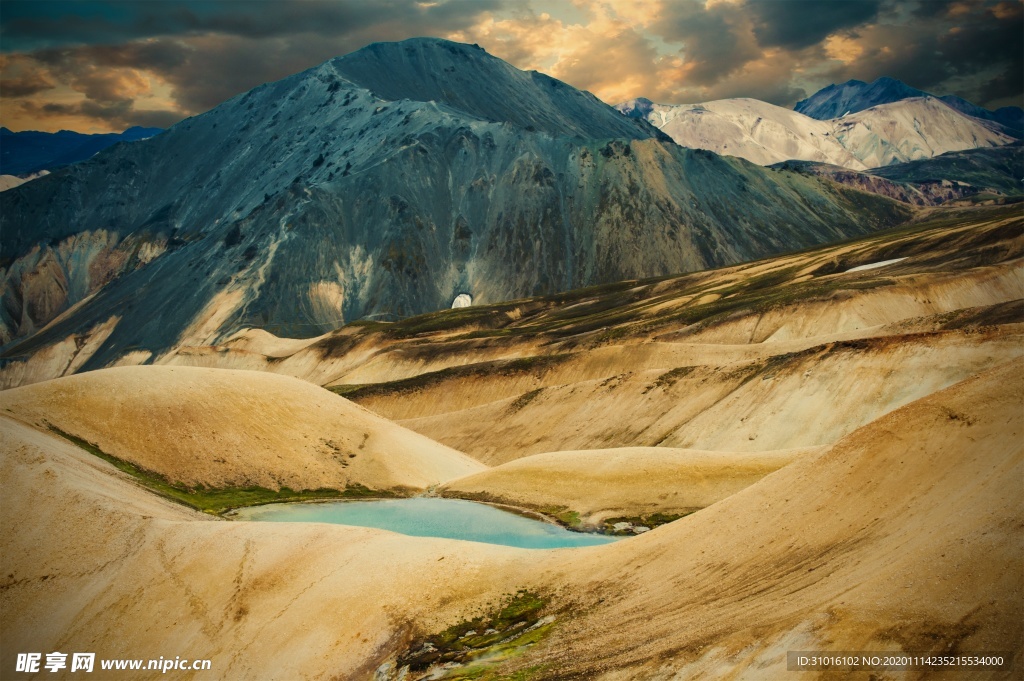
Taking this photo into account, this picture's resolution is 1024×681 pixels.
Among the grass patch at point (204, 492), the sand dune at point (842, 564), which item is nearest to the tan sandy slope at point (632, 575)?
the sand dune at point (842, 564)

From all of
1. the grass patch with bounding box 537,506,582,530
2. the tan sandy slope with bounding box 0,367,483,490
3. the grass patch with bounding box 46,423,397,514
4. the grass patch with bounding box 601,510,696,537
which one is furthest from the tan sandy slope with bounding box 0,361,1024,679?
the grass patch with bounding box 537,506,582,530

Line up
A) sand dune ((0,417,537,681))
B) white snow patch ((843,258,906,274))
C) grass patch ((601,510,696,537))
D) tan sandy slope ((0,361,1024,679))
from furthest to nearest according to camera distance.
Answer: white snow patch ((843,258,906,274)), grass patch ((601,510,696,537)), sand dune ((0,417,537,681)), tan sandy slope ((0,361,1024,679))

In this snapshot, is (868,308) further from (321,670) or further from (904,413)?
(321,670)

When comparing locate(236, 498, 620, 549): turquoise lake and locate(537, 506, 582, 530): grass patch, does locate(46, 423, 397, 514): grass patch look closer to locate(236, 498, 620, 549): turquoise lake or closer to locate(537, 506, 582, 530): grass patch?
locate(236, 498, 620, 549): turquoise lake

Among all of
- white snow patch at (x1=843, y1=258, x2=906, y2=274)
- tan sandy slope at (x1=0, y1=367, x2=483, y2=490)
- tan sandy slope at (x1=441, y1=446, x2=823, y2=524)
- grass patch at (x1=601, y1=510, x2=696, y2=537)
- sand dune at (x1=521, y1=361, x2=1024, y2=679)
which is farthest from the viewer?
white snow patch at (x1=843, y1=258, x2=906, y2=274)

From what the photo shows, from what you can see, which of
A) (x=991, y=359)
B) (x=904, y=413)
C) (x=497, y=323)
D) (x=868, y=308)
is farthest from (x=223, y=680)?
(x=497, y=323)

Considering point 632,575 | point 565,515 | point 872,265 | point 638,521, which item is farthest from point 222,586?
point 872,265
